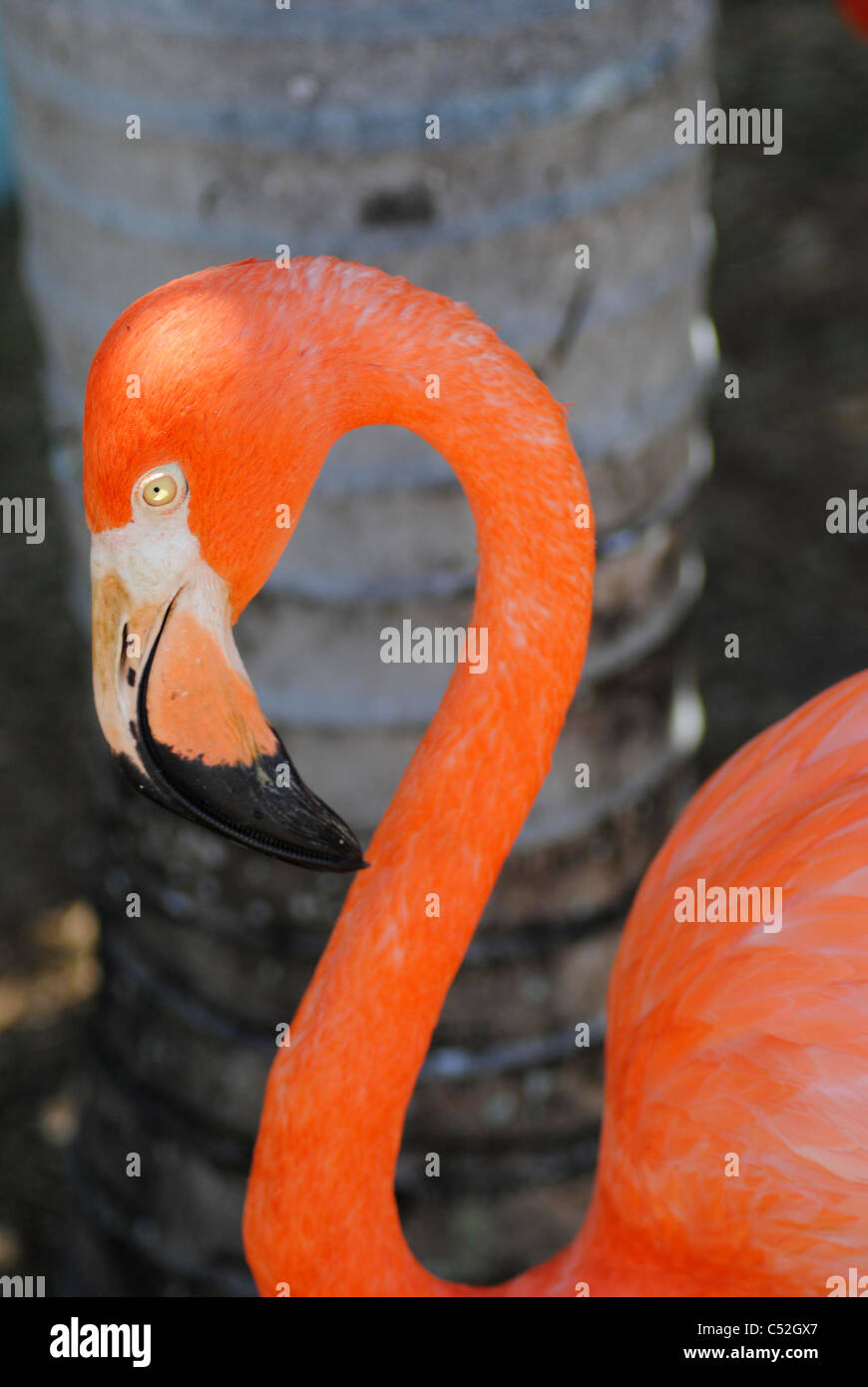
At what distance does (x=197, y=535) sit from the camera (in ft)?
4.52

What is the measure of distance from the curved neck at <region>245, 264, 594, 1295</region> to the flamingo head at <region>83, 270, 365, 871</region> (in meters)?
0.10

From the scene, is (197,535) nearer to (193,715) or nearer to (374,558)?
(193,715)

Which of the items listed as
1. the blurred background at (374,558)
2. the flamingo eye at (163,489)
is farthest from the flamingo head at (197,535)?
the blurred background at (374,558)

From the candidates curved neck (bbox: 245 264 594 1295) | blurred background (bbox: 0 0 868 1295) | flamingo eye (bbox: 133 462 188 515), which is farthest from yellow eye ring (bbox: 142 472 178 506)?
blurred background (bbox: 0 0 868 1295)

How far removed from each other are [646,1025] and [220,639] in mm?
701

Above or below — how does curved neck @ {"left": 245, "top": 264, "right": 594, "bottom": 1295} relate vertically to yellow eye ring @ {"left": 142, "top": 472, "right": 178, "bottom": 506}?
below

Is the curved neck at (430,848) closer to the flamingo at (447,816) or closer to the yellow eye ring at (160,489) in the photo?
the flamingo at (447,816)

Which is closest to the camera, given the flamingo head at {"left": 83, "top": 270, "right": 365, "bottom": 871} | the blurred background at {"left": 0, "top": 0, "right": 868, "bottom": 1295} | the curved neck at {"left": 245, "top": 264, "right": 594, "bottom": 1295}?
the flamingo head at {"left": 83, "top": 270, "right": 365, "bottom": 871}

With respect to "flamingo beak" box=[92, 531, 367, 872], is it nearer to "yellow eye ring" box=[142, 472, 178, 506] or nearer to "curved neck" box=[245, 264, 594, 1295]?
"yellow eye ring" box=[142, 472, 178, 506]

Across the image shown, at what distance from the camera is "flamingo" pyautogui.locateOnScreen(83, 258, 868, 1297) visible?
1349 mm

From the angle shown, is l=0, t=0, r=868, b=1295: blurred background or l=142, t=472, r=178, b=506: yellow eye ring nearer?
l=142, t=472, r=178, b=506: yellow eye ring

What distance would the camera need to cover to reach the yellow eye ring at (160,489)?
1.33 m

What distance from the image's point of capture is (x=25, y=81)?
2.19 metres

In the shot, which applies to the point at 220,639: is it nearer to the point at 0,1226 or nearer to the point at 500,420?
the point at 500,420
